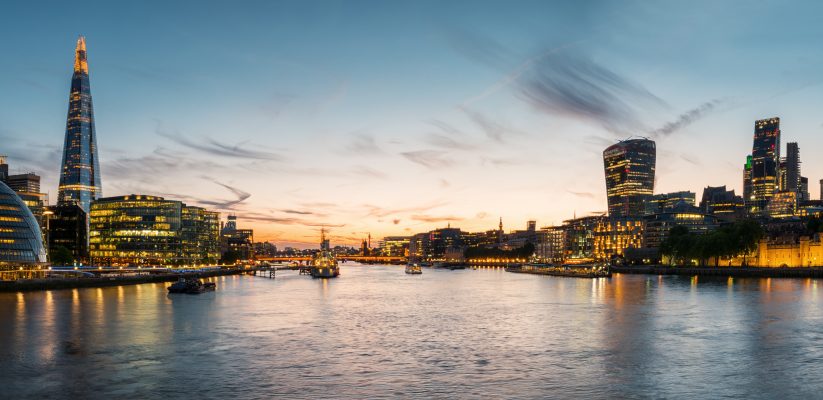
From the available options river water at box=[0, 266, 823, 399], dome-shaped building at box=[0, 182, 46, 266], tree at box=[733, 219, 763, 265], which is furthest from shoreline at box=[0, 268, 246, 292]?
tree at box=[733, 219, 763, 265]

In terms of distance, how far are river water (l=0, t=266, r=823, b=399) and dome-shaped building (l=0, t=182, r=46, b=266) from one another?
186 feet

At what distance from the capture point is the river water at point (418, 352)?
32.4 metres

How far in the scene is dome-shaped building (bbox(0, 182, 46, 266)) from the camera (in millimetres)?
125250

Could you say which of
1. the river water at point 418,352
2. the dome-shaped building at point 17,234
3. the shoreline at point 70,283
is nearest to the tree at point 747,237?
the river water at point 418,352

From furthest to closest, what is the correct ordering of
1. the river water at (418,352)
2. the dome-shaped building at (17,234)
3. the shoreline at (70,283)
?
the dome-shaped building at (17,234), the shoreline at (70,283), the river water at (418,352)

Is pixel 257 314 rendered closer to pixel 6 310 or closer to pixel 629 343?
pixel 6 310

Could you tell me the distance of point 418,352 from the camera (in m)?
43.2

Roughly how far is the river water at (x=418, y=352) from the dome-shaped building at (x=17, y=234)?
56.8 meters

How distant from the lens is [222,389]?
32375 mm

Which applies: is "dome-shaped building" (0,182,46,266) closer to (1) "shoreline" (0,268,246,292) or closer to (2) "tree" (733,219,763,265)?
(1) "shoreline" (0,268,246,292)

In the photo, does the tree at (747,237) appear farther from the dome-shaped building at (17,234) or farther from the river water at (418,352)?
the dome-shaped building at (17,234)

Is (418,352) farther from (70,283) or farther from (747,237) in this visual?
(747,237)

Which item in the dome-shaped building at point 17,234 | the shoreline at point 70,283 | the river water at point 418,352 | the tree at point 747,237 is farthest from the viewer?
the tree at point 747,237

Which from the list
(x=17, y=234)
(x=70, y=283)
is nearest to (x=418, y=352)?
(x=70, y=283)
